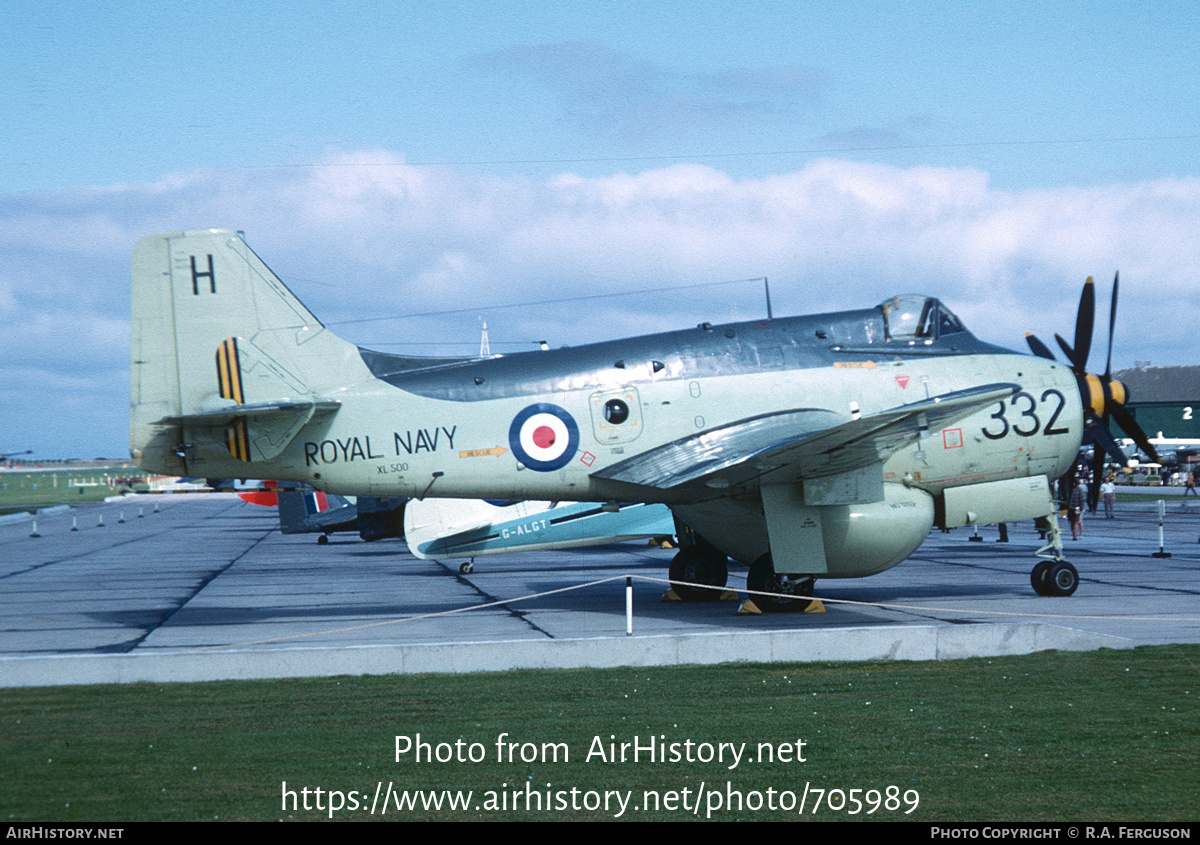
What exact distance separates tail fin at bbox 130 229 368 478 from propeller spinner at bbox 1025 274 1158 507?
12.7m

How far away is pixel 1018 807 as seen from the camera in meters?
7.25

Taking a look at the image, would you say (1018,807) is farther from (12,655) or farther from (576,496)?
(12,655)

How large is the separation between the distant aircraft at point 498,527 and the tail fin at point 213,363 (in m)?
9.07

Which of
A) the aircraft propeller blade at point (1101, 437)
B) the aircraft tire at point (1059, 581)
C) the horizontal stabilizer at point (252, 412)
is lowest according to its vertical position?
the aircraft tire at point (1059, 581)

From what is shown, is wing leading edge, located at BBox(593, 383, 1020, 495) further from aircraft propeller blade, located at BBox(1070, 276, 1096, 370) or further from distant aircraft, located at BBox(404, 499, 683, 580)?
distant aircraft, located at BBox(404, 499, 683, 580)

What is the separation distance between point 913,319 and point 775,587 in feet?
16.3

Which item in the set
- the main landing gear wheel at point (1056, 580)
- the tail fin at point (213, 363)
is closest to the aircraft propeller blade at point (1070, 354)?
the main landing gear wheel at point (1056, 580)

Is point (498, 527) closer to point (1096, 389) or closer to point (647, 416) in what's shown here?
point (647, 416)

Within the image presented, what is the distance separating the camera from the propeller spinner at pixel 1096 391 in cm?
1836

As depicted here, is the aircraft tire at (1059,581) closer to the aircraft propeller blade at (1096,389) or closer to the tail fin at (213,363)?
the aircraft propeller blade at (1096,389)

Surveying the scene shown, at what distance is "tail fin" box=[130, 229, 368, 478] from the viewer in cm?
1523

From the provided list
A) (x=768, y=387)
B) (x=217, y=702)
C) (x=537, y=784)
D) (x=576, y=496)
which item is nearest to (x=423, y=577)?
(x=576, y=496)
